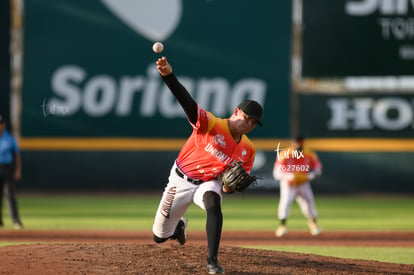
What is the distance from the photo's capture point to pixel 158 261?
6641mm

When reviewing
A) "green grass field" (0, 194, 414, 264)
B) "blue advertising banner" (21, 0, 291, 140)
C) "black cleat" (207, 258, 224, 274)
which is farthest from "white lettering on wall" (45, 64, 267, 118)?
"black cleat" (207, 258, 224, 274)

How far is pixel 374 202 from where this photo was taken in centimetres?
1736

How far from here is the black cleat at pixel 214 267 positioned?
20.4ft

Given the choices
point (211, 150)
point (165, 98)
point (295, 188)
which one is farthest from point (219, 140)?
point (165, 98)

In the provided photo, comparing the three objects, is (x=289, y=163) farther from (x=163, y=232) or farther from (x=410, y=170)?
(x=410, y=170)

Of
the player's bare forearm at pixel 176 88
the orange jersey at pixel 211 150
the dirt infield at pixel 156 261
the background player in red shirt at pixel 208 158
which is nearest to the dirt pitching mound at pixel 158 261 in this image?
the dirt infield at pixel 156 261

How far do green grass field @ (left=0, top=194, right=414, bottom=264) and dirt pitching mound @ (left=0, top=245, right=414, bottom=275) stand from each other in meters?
1.46

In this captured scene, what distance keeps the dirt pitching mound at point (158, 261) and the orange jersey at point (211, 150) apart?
85cm

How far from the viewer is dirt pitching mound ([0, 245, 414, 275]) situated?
6.29 m

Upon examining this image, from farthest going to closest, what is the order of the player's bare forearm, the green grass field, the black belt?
the green grass field < the black belt < the player's bare forearm

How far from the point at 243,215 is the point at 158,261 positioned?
774cm

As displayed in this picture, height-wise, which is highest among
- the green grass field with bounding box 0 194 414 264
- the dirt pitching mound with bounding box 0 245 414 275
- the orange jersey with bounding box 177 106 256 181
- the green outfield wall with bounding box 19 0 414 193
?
the green outfield wall with bounding box 19 0 414 193

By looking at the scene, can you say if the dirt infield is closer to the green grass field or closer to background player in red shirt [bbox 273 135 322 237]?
the green grass field

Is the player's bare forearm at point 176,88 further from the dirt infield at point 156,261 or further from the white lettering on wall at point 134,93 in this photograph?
the white lettering on wall at point 134,93
